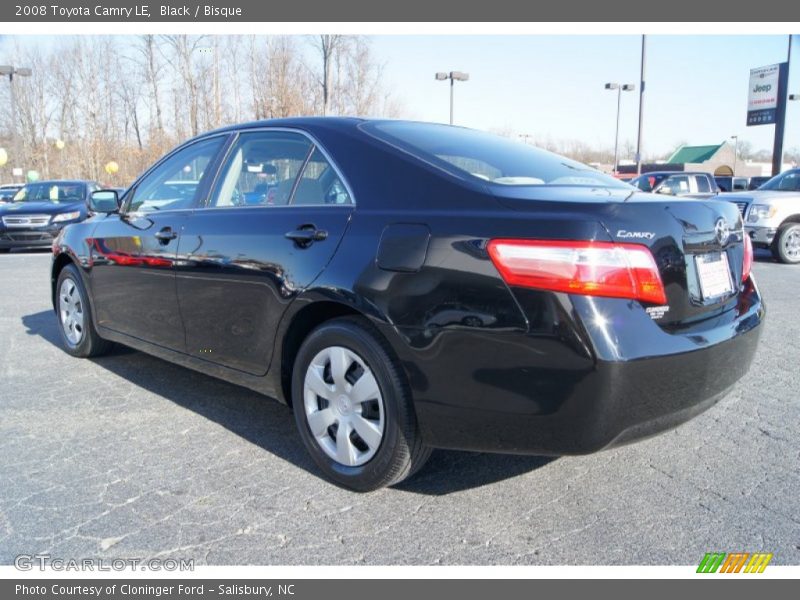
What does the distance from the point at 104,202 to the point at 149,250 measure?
42.9 inches

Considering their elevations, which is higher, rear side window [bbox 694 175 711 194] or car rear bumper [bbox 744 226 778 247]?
rear side window [bbox 694 175 711 194]

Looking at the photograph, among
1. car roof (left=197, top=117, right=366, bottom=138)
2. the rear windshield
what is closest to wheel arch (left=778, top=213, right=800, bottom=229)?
the rear windshield

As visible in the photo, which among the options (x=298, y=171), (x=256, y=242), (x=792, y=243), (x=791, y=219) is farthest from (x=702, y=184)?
(x=256, y=242)

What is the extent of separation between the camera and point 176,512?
8.71ft

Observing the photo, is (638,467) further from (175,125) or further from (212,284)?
(175,125)

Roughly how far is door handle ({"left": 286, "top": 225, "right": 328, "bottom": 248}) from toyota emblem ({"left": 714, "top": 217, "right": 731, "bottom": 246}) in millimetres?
1633

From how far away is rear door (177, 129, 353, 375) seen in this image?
115 inches

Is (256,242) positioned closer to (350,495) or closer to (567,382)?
(350,495)

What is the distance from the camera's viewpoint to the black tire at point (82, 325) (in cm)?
477

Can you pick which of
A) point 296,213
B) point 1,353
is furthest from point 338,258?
point 1,353

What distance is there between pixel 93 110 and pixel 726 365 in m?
47.1

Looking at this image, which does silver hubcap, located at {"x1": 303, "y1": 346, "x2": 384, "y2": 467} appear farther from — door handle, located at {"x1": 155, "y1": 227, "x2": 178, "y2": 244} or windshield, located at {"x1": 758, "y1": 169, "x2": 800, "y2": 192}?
windshield, located at {"x1": 758, "y1": 169, "x2": 800, "y2": 192}

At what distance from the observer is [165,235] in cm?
374

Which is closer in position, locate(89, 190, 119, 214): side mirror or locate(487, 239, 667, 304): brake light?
locate(487, 239, 667, 304): brake light
